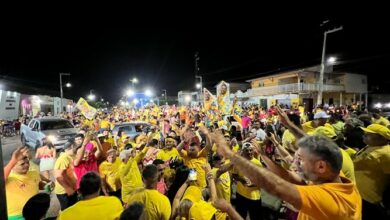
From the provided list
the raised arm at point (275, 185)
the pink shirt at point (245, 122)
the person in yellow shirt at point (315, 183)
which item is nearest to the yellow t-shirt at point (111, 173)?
the person in yellow shirt at point (315, 183)

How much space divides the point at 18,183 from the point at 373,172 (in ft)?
17.1

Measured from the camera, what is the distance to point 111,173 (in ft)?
20.9

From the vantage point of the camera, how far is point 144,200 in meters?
3.76

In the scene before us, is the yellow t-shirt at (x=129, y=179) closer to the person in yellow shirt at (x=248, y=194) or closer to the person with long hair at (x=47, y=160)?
the person in yellow shirt at (x=248, y=194)

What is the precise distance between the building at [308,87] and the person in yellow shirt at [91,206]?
37042 mm

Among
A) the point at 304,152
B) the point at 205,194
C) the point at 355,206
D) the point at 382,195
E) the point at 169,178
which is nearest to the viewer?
the point at 355,206

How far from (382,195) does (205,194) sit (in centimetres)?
267

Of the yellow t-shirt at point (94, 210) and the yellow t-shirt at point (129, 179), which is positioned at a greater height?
the yellow t-shirt at point (94, 210)

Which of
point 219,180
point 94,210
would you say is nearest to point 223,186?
point 219,180

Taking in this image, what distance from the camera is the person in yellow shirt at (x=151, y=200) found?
3682mm

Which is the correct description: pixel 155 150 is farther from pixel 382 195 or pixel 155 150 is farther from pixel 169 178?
pixel 382 195

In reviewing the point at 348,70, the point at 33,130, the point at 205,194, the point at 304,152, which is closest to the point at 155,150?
the point at 205,194

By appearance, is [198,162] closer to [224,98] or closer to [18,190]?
[18,190]

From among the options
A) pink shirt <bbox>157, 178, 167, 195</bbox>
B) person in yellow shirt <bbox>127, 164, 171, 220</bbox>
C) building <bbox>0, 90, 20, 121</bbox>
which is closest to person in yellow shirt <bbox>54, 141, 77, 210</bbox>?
pink shirt <bbox>157, 178, 167, 195</bbox>
